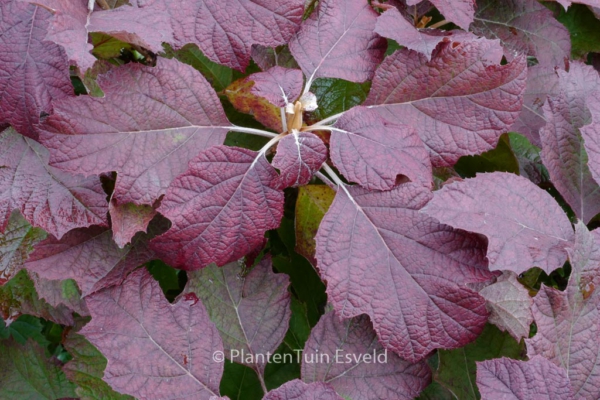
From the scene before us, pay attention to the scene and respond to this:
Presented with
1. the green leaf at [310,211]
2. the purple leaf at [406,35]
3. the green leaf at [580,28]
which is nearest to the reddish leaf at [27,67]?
the green leaf at [310,211]

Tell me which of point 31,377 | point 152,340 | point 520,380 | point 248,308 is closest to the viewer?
point 520,380

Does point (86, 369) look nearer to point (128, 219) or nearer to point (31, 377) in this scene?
point (31, 377)

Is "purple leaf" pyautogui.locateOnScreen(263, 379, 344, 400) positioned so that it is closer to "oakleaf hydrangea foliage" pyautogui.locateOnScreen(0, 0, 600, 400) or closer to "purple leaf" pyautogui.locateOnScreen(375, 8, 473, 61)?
"oakleaf hydrangea foliage" pyautogui.locateOnScreen(0, 0, 600, 400)

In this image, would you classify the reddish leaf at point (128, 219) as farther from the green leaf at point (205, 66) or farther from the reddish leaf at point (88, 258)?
the green leaf at point (205, 66)

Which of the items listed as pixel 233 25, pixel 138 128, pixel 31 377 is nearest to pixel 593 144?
pixel 233 25

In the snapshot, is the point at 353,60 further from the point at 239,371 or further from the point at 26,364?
the point at 26,364

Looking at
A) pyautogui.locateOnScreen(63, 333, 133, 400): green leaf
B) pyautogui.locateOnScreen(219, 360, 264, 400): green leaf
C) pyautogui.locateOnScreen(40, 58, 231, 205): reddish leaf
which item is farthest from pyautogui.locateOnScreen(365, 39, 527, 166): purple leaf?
pyautogui.locateOnScreen(63, 333, 133, 400): green leaf
